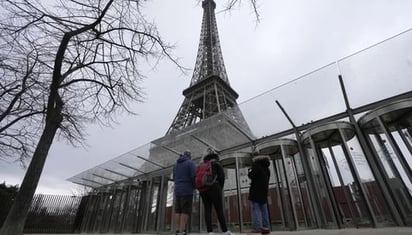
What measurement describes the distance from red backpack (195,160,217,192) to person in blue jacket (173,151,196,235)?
0.85 ft

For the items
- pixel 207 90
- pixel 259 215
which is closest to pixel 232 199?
pixel 259 215

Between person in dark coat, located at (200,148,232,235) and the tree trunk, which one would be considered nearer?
person in dark coat, located at (200,148,232,235)

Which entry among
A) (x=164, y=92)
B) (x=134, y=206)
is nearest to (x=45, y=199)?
(x=134, y=206)

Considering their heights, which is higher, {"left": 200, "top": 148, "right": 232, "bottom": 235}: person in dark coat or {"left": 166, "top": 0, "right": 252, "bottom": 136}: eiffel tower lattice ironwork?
{"left": 166, "top": 0, "right": 252, "bottom": 136}: eiffel tower lattice ironwork

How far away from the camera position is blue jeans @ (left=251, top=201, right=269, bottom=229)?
3230 millimetres

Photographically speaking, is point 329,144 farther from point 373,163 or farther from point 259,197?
point 259,197

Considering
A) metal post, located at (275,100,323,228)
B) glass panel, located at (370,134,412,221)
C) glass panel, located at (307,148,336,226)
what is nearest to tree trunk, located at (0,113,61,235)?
metal post, located at (275,100,323,228)

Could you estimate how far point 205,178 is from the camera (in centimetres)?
309

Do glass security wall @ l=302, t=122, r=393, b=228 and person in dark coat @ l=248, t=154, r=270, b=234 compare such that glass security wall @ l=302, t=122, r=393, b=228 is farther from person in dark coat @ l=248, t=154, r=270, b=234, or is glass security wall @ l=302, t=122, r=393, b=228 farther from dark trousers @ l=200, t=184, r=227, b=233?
dark trousers @ l=200, t=184, r=227, b=233

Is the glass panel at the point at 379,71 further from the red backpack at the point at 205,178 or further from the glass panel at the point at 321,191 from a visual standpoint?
the red backpack at the point at 205,178

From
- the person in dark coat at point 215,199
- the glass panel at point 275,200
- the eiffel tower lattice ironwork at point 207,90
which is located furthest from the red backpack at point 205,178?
the eiffel tower lattice ironwork at point 207,90

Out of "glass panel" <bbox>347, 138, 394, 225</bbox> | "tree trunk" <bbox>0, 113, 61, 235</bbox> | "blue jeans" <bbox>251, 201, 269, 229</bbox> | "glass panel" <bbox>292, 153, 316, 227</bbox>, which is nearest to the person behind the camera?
"blue jeans" <bbox>251, 201, 269, 229</bbox>

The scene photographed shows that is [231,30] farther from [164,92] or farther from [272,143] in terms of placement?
[164,92]

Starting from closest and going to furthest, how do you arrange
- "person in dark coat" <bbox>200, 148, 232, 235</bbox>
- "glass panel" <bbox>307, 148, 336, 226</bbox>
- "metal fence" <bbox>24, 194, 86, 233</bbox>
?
"person in dark coat" <bbox>200, 148, 232, 235</bbox> → "glass panel" <bbox>307, 148, 336, 226</bbox> → "metal fence" <bbox>24, 194, 86, 233</bbox>
